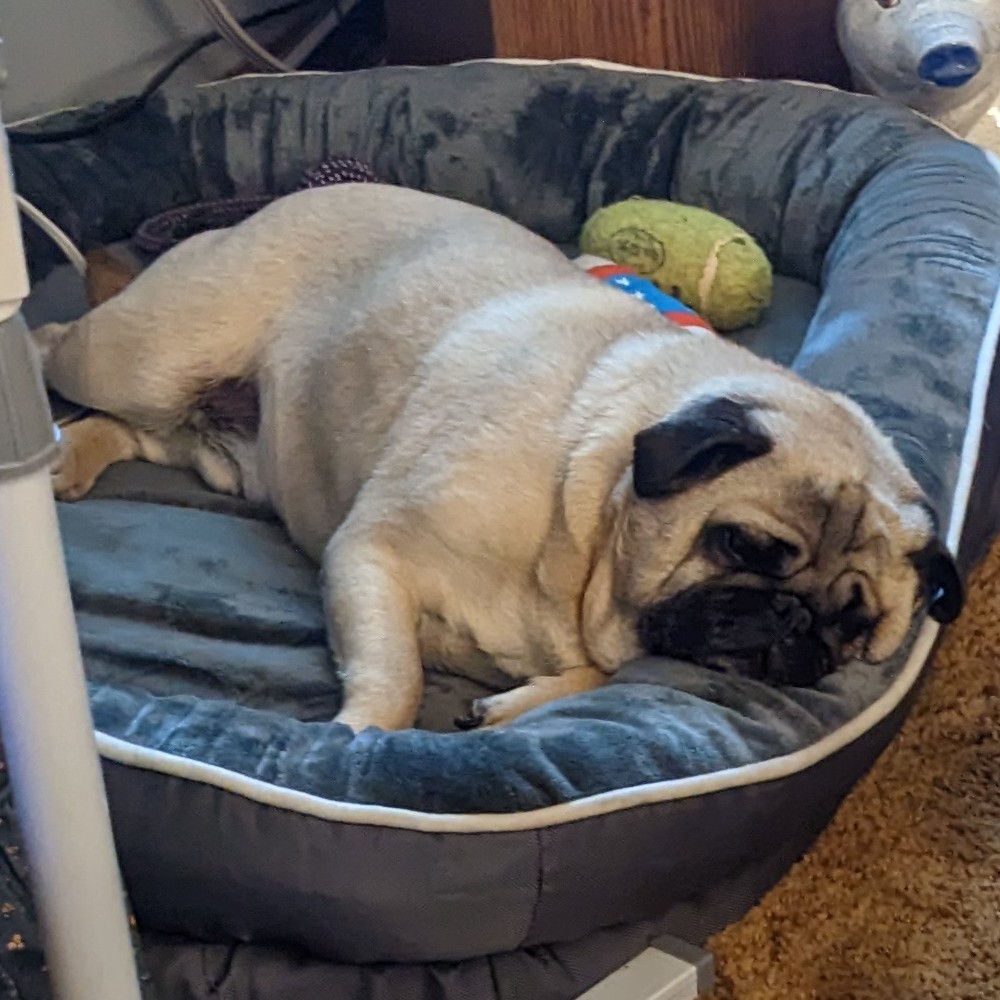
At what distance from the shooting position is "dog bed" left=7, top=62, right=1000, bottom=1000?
132 centimetres

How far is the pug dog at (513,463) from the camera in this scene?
58.9 inches

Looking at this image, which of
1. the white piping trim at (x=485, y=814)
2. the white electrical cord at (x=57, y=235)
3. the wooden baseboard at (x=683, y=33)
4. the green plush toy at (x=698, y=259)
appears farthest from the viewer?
the wooden baseboard at (x=683, y=33)

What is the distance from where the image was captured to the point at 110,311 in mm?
2217

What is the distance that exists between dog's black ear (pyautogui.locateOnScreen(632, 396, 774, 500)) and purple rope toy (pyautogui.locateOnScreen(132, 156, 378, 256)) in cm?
144

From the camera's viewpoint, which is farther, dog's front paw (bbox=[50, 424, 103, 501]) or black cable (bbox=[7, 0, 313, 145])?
black cable (bbox=[7, 0, 313, 145])

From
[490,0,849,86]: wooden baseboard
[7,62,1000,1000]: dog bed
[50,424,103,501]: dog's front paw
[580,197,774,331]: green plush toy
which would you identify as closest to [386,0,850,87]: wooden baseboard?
[490,0,849,86]: wooden baseboard

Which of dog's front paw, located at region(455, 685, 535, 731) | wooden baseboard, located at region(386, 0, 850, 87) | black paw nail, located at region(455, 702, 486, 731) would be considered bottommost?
black paw nail, located at region(455, 702, 486, 731)

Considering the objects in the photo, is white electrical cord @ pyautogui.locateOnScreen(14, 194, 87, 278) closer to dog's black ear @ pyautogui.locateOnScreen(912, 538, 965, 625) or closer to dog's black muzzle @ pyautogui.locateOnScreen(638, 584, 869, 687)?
dog's black muzzle @ pyautogui.locateOnScreen(638, 584, 869, 687)

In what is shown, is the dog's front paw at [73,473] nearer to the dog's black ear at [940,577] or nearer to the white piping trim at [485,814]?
the white piping trim at [485,814]

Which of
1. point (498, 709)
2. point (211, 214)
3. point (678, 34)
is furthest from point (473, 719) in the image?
point (678, 34)

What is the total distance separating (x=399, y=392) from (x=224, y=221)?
1054 millimetres

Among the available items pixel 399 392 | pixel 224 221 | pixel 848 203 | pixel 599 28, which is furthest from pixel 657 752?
pixel 599 28

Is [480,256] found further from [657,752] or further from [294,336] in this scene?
[657,752]

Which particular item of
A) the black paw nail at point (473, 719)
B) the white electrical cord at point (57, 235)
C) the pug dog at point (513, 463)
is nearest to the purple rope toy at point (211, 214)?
the white electrical cord at point (57, 235)
